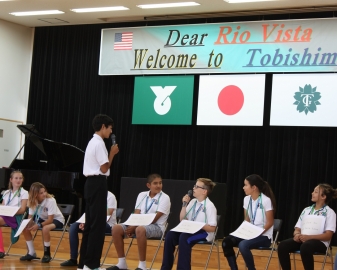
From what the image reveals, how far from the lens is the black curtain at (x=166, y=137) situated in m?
8.93

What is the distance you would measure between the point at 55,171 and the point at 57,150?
477 millimetres

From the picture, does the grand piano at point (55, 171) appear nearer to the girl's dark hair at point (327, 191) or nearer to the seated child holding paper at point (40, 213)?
the seated child holding paper at point (40, 213)

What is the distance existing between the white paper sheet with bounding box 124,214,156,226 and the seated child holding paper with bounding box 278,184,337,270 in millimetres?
1375

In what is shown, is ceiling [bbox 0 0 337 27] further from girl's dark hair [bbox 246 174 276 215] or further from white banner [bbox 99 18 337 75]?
girl's dark hair [bbox 246 174 276 215]

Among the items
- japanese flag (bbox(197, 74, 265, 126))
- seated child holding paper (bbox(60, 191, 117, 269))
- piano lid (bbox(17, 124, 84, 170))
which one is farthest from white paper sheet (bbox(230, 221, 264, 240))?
piano lid (bbox(17, 124, 84, 170))

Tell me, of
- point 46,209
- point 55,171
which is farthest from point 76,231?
point 55,171

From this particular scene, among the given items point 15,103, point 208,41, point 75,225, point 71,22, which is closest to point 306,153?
point 208,41

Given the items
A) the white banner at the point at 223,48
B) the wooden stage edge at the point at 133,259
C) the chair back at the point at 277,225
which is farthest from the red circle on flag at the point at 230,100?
the chair back at the point at 277,225

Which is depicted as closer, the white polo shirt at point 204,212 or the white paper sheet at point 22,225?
the white polo shirt at point 204,212

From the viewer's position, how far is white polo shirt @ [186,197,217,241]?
6176mm

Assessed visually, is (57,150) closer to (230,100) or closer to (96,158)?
(230,100)

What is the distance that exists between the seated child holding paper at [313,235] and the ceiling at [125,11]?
346cm

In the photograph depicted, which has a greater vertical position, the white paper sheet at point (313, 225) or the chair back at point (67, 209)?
the white paper sheet at point (313, 225)

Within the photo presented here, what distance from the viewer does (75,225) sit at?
6957 mm
